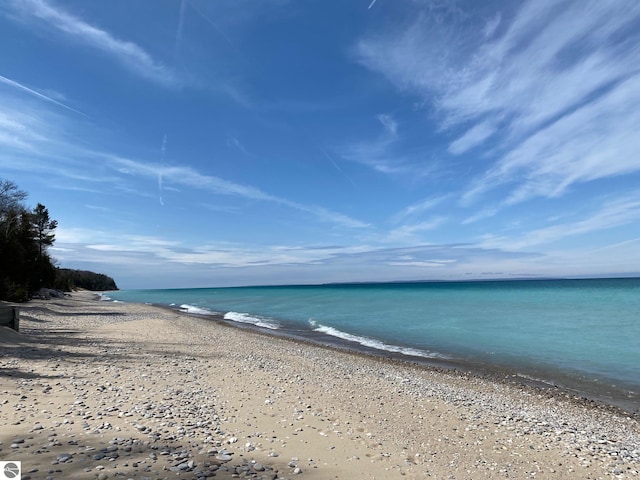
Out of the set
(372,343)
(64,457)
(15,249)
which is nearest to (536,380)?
(372,343)

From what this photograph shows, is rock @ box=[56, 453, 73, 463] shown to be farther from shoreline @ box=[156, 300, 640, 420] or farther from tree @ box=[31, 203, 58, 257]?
tree @ box=[31, 203, 58, 257]

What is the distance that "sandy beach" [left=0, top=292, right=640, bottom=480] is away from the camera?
15.9 ft

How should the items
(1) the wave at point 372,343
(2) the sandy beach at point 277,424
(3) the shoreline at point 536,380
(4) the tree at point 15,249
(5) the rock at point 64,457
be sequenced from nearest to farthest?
(5) the rock at point 64,457
(2) the sandy beach at point 277,424
(3) the shoreline at point 536,380
(1) the wave at point 372,343
(4) the tree at point 15,249

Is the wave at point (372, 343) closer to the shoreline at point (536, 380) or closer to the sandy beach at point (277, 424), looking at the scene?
the shoreline at point (536, 380)

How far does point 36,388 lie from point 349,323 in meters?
24.8

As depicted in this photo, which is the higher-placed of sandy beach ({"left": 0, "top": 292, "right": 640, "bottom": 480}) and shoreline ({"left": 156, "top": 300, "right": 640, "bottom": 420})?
sandy beach ({"left": 0, "top": 292, "right": 640, "bottom": 480})

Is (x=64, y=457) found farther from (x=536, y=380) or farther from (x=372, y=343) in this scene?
(x=372, y=343)

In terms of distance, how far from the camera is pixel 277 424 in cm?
657

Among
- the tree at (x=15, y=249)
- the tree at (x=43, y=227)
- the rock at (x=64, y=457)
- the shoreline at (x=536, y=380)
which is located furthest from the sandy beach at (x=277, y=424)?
the tree at (x=43, y=227)

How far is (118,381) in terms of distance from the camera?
8.45m

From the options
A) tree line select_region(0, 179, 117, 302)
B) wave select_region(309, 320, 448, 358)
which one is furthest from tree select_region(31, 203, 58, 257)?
wave select_region(309, 320, 448, 358)

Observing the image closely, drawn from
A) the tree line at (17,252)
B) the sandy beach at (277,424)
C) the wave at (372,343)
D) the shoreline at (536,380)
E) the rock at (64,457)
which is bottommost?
the wave at (372,343)

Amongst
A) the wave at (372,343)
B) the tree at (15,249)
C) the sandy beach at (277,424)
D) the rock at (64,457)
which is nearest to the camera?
the rock at (64,457)

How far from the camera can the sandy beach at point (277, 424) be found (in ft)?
15.9
